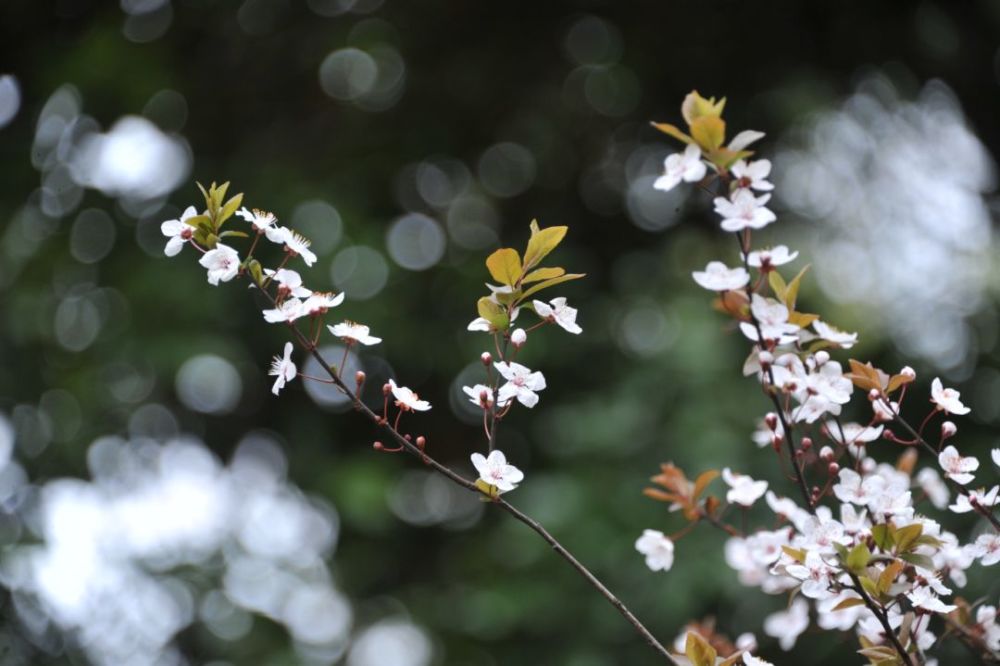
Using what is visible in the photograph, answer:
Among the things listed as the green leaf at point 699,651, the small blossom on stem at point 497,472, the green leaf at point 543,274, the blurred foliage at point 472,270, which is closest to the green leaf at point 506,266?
the green leaf at point 543,274

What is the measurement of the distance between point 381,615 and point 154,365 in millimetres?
897

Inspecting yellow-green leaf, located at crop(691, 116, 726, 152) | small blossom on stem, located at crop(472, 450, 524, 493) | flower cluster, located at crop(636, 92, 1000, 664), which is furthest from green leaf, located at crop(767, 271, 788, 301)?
small blossom on stem, located at crop(472, 450, 524, 493)

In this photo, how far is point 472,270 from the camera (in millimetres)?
2572

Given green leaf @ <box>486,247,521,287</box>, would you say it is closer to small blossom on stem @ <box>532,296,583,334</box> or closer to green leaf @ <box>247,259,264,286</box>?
small blossom on stem @ <box>532,296,583,334</box>

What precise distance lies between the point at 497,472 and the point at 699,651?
0.17m

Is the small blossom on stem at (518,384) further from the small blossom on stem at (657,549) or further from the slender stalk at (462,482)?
the small blossom on stem at (657,549)

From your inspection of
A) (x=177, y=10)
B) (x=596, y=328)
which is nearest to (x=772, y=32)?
(x=596, y=328)

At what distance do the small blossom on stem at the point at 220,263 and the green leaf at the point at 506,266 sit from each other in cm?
16

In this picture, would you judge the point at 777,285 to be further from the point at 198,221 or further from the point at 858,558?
the point at 198,221

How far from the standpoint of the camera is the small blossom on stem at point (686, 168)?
60 cm

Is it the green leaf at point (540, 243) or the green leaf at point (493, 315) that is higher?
the green leaf at point (540, 243)

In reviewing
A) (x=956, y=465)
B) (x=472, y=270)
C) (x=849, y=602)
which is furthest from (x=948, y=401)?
(x=472, y=270)

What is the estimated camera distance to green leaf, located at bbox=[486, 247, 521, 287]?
64cm

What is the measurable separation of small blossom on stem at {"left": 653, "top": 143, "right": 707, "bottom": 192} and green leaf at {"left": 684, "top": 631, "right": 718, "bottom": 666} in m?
0.28
